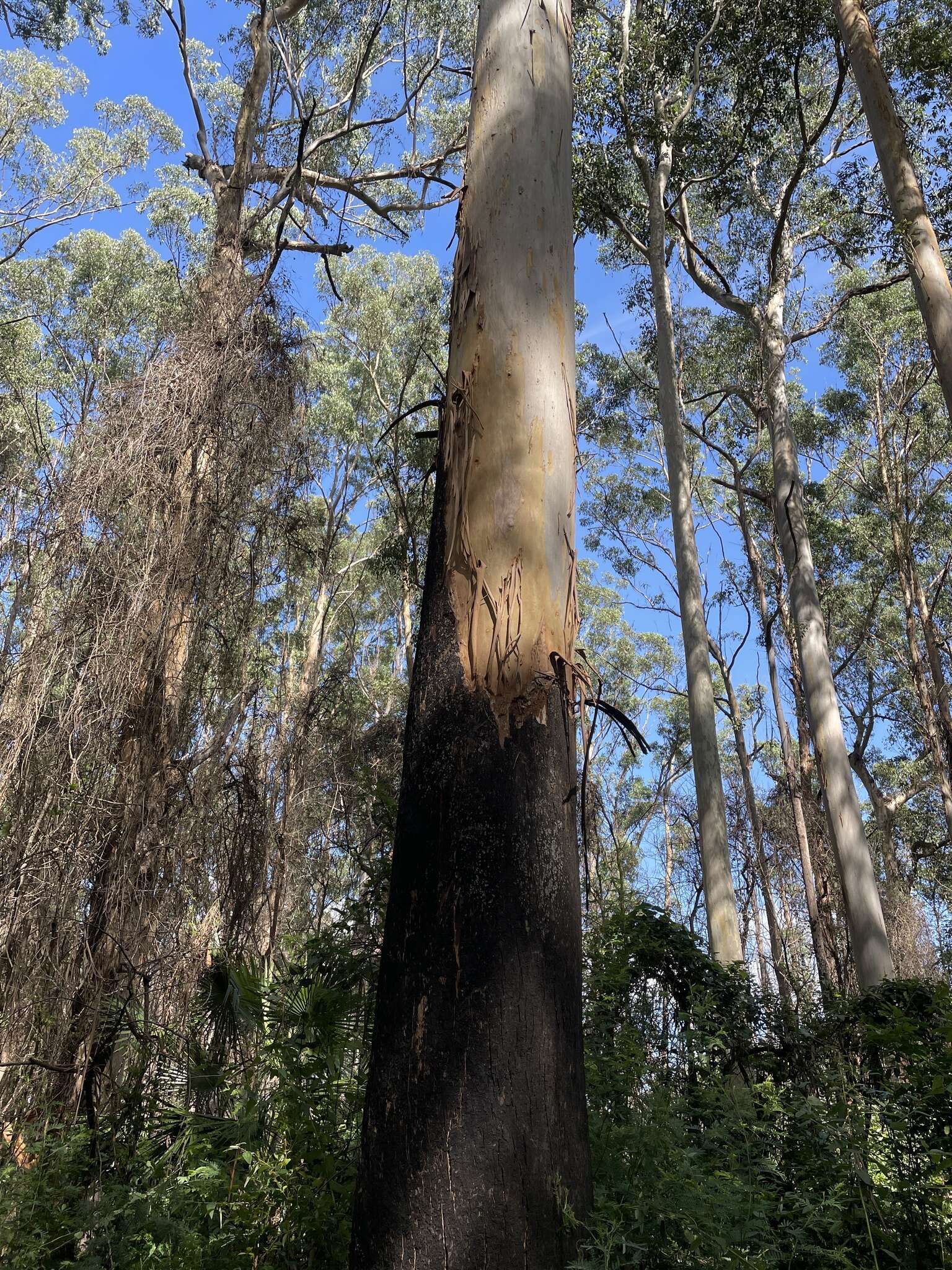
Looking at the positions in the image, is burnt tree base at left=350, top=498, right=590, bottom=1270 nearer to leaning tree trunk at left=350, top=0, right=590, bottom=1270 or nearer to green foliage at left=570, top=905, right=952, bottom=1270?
leaning tree trunk at left=350, top=0, right=590, bottom=1270

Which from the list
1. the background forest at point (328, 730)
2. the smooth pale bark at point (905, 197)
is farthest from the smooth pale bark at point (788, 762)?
the smooth pale bark at point (905, 197)

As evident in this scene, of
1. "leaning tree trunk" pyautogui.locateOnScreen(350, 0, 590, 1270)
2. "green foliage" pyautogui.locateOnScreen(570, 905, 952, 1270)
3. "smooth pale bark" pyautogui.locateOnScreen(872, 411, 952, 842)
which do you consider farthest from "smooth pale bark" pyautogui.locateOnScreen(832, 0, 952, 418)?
"smooth pale bark" pyautogui.locateOnScreen(872, 411, 952, 842)

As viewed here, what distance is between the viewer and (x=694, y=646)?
10055 mm

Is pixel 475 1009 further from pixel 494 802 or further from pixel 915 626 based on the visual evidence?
pixel 915 626

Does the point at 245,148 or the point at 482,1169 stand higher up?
the point at 245,148

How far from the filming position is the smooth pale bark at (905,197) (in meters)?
5.80

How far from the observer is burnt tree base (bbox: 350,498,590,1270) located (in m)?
1.52

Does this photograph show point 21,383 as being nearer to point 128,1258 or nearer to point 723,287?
point 723,287

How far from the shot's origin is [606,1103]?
97.1 inches

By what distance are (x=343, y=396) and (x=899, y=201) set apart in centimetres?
1325

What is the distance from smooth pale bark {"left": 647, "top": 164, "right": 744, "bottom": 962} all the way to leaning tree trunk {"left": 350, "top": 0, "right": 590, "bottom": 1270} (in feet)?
21.7

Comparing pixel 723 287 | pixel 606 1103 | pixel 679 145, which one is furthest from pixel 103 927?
pixel 723 287

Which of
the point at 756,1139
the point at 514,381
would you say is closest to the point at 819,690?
the point at 756,1139

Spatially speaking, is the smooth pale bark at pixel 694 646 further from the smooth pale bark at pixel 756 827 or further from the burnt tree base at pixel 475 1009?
the burnt tree base at pixel 475 1009
